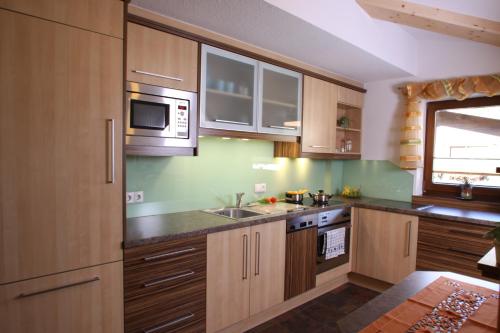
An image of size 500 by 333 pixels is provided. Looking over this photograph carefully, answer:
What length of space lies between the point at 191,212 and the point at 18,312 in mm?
1352

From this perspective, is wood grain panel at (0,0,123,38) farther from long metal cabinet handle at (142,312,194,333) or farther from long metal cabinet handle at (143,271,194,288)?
long metal cabinet handle at (142,312,194,333)

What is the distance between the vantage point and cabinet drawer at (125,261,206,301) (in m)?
1.74

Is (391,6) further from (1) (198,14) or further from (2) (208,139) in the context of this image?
(2) (208,139)

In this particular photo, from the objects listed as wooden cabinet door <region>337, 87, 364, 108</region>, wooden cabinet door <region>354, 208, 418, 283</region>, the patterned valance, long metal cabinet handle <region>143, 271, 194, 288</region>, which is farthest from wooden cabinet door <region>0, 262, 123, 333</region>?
the patterned valance

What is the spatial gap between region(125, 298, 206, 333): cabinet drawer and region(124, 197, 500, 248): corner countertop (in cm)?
42

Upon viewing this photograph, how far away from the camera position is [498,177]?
3092 millimetres

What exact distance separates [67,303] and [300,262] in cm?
186

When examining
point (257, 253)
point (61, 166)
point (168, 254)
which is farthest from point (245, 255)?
point (61, 166)

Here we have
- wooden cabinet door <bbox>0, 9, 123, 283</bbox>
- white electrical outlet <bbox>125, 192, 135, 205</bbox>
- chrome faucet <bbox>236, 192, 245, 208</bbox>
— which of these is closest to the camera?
wooden cabinet door <bbox>0, 9, 123, 283</bbox>

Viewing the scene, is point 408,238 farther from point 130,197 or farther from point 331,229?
point 130,197

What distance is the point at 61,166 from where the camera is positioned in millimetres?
1455


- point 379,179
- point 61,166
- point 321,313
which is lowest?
point 321,313

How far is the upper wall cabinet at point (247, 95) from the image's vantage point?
234 cm

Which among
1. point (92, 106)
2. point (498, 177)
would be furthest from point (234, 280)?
point (498, 177)
